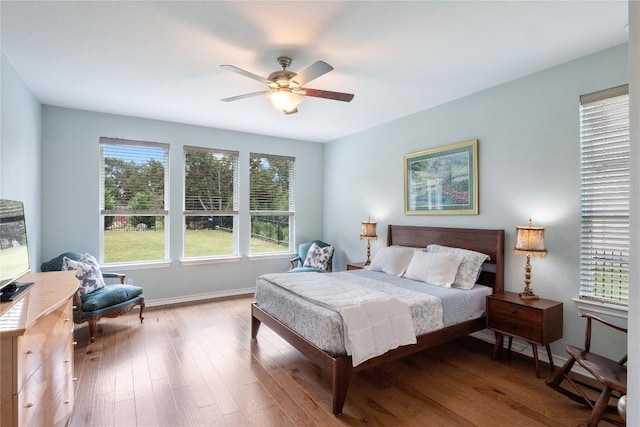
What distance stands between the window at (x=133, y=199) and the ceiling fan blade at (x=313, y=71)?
10.1ft

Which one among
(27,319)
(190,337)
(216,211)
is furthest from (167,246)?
(27,319)

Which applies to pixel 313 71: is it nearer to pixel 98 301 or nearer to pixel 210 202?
pixel 98 301

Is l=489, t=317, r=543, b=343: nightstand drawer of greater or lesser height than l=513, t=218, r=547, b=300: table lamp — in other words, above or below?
below

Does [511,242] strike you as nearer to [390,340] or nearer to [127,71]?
[390,340]

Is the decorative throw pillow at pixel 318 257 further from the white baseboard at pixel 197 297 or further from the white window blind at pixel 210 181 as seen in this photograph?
the white window blind at pixel 210 181

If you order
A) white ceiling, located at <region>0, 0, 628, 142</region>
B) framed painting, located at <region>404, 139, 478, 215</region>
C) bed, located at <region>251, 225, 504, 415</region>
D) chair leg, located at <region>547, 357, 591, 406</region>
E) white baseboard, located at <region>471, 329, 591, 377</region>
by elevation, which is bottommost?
white baseboard, located at <region>471, 329, 591, 377</region>

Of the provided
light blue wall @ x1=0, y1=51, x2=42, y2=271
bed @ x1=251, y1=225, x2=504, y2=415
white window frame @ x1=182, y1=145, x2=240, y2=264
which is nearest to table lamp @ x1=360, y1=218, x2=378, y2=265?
bed @ x1=251, y1=225, x2=504, y2=415

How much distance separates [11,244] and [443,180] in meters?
4.02

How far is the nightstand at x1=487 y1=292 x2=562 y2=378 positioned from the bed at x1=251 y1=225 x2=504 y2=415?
19cm

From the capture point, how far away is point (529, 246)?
2.92m

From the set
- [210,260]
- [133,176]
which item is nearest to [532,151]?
[210,260]

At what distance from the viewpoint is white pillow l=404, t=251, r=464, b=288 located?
3.31 meters

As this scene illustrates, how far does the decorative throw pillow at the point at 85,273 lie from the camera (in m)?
3.59

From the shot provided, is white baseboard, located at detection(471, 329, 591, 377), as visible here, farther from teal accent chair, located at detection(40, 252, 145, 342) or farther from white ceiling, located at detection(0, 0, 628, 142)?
teal accent chair, located at detection(40, 252, 145, 342)
